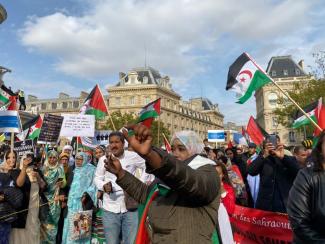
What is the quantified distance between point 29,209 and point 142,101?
75464 millimetres

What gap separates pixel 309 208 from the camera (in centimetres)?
272

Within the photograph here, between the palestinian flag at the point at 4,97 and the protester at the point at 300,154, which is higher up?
the palestinian flag at the point at 4,97

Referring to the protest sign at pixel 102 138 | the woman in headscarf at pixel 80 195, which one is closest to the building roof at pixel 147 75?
the protest sign at pixel 102 138

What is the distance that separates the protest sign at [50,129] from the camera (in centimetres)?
1044

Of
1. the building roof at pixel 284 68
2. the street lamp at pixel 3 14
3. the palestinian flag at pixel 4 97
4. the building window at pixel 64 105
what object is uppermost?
the building roof at pixel 284 68

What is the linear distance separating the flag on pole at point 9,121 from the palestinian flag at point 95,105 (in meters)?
2.72

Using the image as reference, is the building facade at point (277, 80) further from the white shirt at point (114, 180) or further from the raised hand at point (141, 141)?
the raised hand at point (141, 141)

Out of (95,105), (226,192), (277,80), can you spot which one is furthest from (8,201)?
(277,80)

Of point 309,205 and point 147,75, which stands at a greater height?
point 147,75

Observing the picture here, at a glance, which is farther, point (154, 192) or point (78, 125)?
point (78, 125)

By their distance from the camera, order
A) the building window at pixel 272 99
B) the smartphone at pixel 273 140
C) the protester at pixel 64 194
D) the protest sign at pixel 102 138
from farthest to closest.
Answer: the building window at pixel 272 99, the protest sign at pixel 102 138, the protester at pixel 64 194, the smartphone at pixel 273 140

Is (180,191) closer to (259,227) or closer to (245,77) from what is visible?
(259,227)

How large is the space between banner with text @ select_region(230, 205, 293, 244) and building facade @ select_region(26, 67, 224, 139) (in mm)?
73266

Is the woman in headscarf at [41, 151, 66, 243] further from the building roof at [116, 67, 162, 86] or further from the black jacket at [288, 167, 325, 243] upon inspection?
the building roof at [116, 67, 162, 86]
